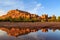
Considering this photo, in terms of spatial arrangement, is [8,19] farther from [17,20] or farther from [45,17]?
[45,17]

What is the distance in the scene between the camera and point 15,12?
5640 inches

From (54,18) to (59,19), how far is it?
3.13 meters

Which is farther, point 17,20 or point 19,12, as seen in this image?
point 19,12

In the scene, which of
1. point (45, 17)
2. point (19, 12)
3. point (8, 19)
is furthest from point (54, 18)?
point (19, 12)

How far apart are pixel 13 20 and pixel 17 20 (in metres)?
2.34

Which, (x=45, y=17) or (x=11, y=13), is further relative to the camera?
Answer: (x=11, y=13)

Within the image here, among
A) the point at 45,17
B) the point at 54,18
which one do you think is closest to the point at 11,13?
the point at 45,17

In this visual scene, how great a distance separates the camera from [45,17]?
343 ft

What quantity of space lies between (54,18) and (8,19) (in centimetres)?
2742

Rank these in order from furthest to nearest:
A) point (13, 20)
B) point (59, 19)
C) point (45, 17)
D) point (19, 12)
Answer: point (19, 12) < point (45, 17) < point (59, 19) < point (13, 20)

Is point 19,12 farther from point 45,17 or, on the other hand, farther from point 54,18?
point 54,18

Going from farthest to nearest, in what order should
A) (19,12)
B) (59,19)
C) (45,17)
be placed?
(19,12) < (45,17) < (59,19)

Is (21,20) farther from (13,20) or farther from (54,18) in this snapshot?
(54,18)

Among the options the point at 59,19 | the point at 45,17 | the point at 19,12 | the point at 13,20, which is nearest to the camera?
the point at 13,20
